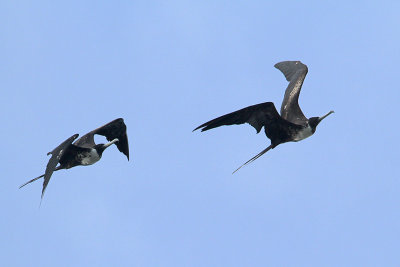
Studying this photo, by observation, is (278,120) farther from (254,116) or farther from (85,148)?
(85,148)

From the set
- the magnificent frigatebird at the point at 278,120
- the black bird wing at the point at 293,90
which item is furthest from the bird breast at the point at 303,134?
the black bird wing at the point at 293,90

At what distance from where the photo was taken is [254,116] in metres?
21.6

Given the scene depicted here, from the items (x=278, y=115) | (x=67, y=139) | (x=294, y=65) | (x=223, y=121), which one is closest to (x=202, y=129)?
(x=223, y=121)

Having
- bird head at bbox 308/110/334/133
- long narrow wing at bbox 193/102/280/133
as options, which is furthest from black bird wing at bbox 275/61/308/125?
long narrow wing at bbox 193/102/280/133

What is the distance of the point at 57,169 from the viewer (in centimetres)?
2356

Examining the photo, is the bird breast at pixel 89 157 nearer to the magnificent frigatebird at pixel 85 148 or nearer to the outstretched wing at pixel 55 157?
the magnificent frigatebird at pixel 85 148

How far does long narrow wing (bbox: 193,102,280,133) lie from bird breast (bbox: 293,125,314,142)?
0.81 metres

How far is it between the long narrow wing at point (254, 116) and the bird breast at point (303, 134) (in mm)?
810

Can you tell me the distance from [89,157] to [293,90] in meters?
5.17

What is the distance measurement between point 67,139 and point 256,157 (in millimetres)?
4494

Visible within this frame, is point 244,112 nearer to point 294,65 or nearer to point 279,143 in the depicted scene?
point 279,143

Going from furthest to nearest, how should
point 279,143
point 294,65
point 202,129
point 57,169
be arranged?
point 294,65
point 57,169
point 279,143
point 202,129

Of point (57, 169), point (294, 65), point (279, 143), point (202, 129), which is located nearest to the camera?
point (202, 129)

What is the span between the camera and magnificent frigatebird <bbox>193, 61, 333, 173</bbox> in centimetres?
A: 2133
